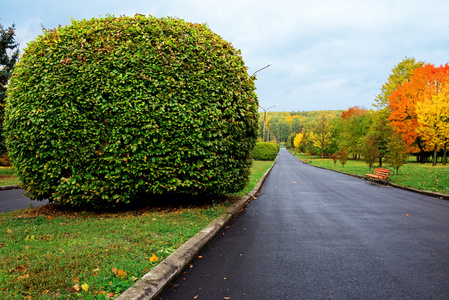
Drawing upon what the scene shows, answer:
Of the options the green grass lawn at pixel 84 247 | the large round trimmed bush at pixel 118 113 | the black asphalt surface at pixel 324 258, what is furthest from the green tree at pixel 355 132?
the green grass lawn at pixel 84 247

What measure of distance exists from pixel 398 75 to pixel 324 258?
138ft

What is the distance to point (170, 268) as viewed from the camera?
317 cm

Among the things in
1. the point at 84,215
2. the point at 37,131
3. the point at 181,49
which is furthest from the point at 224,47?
the point at 84,215

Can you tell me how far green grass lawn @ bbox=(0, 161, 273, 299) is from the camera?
2.68m

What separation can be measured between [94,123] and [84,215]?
2.08 m

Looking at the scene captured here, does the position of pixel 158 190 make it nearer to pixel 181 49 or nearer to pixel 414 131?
pixel 181 49

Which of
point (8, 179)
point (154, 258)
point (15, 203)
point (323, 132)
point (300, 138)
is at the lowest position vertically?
point (8, 179)

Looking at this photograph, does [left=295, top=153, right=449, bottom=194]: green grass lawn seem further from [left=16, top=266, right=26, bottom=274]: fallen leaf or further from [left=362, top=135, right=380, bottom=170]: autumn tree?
[left=16, top=266, right=26, bottom=274]: fallen leaf

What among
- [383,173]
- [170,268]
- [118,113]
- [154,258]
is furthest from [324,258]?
[383,173]

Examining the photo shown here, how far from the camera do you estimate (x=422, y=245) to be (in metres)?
4.43

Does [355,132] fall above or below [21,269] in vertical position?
above

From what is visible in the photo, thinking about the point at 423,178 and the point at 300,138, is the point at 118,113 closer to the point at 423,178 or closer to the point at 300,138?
the point at 423,178

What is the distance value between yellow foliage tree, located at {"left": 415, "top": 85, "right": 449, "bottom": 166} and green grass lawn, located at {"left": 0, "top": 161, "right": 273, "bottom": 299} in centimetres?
3103

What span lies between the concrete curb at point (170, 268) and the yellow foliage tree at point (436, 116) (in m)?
31.9
